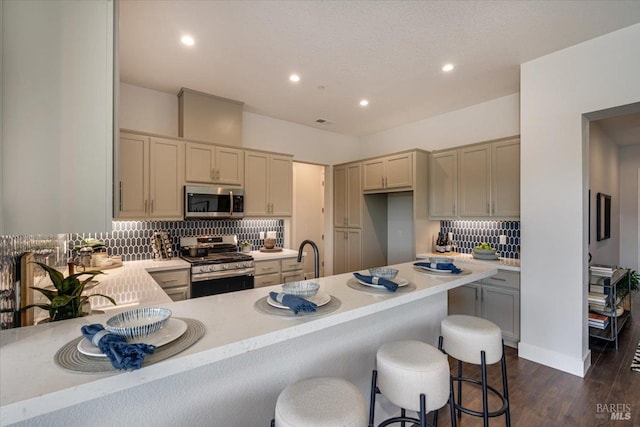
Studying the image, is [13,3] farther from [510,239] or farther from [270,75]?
[510,239]

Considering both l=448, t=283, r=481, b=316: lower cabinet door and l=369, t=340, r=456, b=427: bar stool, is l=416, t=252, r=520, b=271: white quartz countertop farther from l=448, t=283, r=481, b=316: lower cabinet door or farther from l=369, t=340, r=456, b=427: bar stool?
l=369, t=340, r=456, b=427: bar stool

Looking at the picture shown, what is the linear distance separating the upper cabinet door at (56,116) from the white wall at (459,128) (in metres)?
4.05

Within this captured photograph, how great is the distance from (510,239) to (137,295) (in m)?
3.95

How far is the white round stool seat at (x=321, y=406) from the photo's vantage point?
1.00 m

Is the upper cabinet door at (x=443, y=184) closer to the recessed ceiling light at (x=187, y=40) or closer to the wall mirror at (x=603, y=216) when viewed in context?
the wall mirror at (x=603, y=216)

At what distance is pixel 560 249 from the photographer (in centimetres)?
273

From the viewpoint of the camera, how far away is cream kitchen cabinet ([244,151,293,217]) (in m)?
3.91

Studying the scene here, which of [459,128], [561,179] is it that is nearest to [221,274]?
[561,179]

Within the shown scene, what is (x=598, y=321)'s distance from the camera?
10.5ft

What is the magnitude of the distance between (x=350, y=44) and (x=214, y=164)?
2052mm

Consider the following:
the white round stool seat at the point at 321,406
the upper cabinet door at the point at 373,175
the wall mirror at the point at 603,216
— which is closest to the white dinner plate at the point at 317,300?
the white round stool seat at the point at 321,406

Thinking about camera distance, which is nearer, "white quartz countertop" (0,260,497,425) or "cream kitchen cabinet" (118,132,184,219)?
"white quartz countertop" (0,260,497,425)

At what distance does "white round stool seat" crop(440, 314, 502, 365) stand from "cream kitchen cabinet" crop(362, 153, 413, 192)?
8.21 ft

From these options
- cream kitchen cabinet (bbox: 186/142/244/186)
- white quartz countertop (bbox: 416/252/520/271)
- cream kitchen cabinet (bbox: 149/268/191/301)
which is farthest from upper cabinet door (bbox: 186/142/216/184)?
white quartz countertop (bbox: 416/252/520/271)
